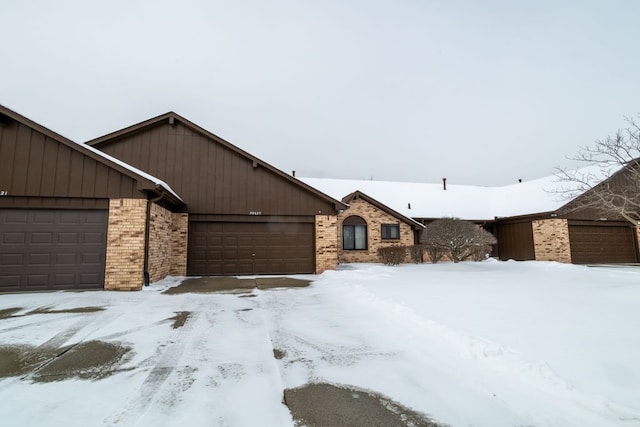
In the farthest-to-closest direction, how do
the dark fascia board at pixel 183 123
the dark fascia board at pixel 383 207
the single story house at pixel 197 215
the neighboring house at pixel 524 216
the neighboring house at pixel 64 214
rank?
the dark fascia board at pixel 383 207 < the neighboring house at pixel 524 216 < the dark fascia board at pixel 183 123 < the single story house at pixel 197 215 < the neighboring house at pixel 64 214

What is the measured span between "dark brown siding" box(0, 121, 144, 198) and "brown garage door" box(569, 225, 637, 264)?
23229 mm

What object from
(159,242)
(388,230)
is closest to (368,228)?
(388,230)

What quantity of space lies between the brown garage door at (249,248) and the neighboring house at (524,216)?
5593mm

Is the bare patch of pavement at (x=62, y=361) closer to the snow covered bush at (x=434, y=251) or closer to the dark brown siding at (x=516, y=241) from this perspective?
the snow covered bush at (x=434, y=251)

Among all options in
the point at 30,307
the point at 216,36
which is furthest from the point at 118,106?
the point at 30,307

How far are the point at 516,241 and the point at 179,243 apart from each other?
19868 mm

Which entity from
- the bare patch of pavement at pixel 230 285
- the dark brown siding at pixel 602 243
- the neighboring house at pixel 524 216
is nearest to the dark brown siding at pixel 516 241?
the neighboring house at pixel 524 216

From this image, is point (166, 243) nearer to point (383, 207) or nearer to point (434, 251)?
point (383, 207)

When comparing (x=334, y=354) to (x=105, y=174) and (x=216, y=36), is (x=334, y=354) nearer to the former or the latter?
(x=105, y=174)

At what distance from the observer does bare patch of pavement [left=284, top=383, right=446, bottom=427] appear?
242cm

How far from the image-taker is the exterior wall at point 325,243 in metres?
13.5

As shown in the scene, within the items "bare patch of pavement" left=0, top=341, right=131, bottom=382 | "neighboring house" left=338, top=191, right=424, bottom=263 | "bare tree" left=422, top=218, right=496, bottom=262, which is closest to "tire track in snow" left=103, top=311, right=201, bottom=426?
"bare patch of pavement" left=0, top=341, right=131, bottom=382

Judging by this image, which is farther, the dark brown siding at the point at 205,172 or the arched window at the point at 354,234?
the arched window at the point at 354,234

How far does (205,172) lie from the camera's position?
13086mm
